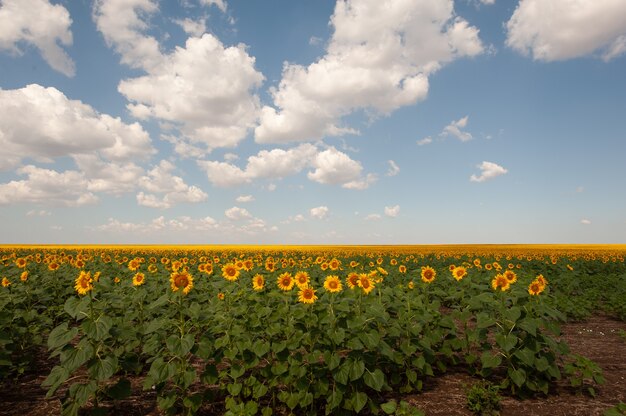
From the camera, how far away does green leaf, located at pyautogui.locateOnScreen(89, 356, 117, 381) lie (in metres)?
4.57

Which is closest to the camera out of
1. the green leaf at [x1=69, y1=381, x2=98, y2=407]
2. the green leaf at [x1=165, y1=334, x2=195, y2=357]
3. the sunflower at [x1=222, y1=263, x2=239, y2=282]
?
the green leaf at [x1=69, y1=381, x2=98, y2=407]

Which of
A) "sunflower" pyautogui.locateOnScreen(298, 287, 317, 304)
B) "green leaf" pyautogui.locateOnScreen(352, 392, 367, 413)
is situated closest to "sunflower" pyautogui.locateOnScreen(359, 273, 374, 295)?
"sunflower" pyautogui.locateOnScreen(298, 287, 317, 304)

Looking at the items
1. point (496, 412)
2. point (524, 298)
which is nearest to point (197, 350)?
point (496, 412)

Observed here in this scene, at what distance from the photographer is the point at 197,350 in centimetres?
505

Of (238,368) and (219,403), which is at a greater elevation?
(238,368)

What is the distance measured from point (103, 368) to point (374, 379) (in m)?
3.36

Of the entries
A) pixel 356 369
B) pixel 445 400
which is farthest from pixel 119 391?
pixel 445 400

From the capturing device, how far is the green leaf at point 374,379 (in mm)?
5141

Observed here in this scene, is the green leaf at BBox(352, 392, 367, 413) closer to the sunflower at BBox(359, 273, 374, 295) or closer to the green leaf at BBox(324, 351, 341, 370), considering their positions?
the green leaf at BBox(324, 351, 341, 370)

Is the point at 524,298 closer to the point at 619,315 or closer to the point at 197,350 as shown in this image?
the point at 197,350

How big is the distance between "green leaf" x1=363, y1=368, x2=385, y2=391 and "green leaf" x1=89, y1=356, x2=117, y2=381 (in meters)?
3.15

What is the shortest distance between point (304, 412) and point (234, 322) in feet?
5.48

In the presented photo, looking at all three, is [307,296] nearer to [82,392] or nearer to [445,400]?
[445,400]

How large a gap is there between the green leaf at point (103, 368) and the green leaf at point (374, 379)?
10.3 ft
